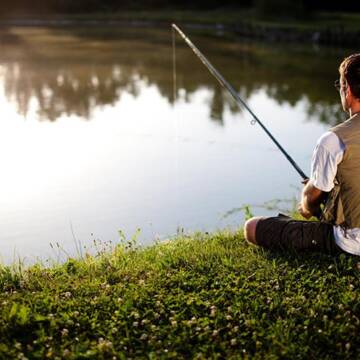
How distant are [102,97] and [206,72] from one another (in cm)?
389

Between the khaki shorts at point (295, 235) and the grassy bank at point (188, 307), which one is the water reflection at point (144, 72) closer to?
the khaki shorts at point (295, 235)

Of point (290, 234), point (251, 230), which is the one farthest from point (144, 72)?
point (290, 234)

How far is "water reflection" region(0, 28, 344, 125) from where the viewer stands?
13.6 meters

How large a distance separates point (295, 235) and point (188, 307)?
1.02 meters

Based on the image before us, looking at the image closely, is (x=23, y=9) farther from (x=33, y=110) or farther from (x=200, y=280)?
(x=200, y=280)

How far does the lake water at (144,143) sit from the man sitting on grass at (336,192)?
7.05 feet

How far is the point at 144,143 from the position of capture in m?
10.3

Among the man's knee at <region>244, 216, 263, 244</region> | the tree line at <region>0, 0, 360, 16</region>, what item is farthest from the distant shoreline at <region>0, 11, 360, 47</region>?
the man's knee at <region>244, 216, 263, 244</region>

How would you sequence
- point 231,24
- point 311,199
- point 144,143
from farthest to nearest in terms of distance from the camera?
point 231,24 < point 144,143 < point 311,199

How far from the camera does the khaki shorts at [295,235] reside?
4488 millimetres

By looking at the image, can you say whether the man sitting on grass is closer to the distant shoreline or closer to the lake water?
the lake water

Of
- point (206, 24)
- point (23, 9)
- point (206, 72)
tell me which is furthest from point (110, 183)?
point (23, 9)

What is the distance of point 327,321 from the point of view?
370cm

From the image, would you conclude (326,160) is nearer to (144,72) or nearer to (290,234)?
(290,234)
